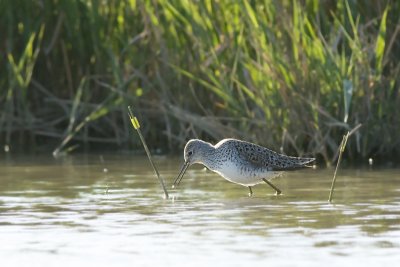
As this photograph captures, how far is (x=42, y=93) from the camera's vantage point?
1359cm

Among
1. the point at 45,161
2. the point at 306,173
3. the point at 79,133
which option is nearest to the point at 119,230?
the point at 306,173

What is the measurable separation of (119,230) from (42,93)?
624 cm

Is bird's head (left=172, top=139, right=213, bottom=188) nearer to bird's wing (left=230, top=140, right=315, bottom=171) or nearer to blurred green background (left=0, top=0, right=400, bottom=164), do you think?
A: bird's wing (left=230, top=140, right=315, bottom=171)

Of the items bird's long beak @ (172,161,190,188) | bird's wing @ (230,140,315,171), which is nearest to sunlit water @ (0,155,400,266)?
bird's long beak @ (172,161,190,188)

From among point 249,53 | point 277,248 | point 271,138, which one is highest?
point 249,53

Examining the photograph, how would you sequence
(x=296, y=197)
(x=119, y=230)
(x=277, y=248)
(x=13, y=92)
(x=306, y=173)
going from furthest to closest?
(x=13, y=92), (x=306, y=173), (x=296, y=197), (x=119, y=230), (x=277, y=248)

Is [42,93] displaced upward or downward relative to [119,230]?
upward

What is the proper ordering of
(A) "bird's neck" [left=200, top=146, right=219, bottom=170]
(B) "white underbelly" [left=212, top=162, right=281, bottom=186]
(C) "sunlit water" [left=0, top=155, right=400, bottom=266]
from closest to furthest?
1. (C) "sunlit water" [left=0, top=155, right=400, bottom=266]
2. (B) "white underbelly" [left=212, top=162, right=281, bottom=186]
3. (A) "bird's neck" [left=200, top=146, right=219, bottom=170]

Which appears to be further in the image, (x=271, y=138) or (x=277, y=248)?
(x=271, y=138)

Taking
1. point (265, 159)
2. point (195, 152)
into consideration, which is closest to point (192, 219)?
point (265, 159)

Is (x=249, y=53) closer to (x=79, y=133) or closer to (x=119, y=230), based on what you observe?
(x=79, y=133)

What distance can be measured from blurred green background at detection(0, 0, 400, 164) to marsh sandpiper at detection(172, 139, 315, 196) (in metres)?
0.91

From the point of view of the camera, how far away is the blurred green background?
10734 millimetres

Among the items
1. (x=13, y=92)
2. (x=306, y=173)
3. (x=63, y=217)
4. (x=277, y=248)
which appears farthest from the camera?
(x=13, y=92)
